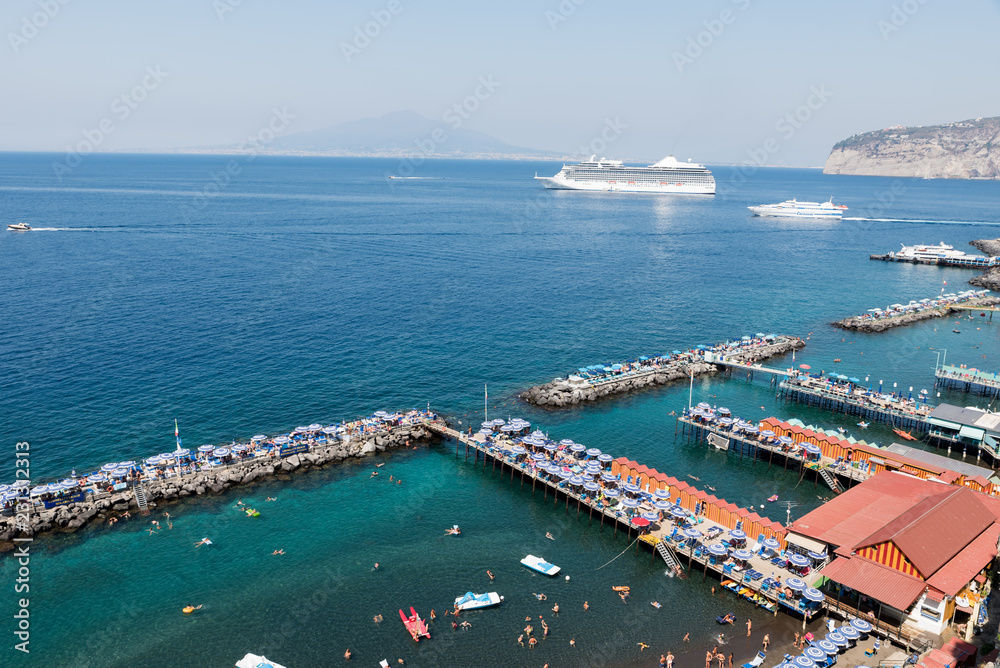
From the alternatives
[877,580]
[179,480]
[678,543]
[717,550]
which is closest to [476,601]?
[678,543]

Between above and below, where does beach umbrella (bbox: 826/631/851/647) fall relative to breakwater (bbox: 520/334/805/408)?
below

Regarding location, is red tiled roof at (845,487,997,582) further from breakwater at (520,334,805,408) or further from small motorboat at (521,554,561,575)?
breakwater at (520,334,805,408)

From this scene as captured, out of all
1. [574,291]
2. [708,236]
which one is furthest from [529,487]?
[708,236]

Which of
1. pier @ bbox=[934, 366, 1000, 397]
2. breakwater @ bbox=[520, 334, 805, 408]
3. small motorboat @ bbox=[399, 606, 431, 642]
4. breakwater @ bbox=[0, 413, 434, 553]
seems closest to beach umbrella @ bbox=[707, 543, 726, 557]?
small motorboat @ bbox=[399, 606, 431, 642]

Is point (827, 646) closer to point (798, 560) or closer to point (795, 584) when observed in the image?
point (795, 584)

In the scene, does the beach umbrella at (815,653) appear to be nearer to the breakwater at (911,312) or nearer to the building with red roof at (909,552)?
the building with red roof at (909,552)

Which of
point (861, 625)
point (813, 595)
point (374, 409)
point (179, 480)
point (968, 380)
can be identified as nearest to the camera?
point (861, 625)
